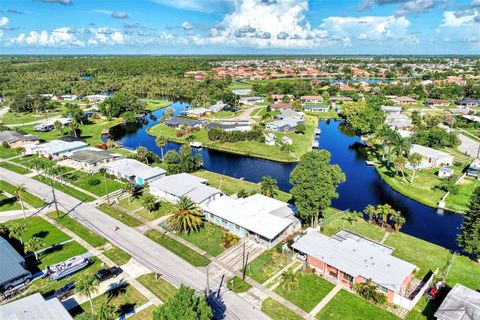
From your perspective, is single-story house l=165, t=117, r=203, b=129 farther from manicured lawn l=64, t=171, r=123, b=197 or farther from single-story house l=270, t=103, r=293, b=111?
manicured lawn l=64, t=171, r=123, b=197

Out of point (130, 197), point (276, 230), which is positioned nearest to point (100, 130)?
point (130, 197)

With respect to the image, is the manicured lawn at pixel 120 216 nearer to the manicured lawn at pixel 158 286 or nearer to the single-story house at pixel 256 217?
the single-story house at pixel 256 217

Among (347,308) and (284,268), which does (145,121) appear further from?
(347,308)

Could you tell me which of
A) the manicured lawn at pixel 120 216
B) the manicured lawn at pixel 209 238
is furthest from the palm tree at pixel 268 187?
the manicured lawn at pixel 120 216

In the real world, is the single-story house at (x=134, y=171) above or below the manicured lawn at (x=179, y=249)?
above

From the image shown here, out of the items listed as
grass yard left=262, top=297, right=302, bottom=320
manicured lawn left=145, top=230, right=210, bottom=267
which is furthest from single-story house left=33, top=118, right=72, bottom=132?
grass yard left=262, top=297, right=302, bottom=320

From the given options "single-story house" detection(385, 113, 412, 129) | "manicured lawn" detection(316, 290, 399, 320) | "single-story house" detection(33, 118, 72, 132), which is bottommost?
"manicured lawn" detection(316, 290, 399, 320)

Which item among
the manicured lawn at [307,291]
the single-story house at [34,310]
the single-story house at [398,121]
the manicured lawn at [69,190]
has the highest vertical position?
the single-story house at [398,121]
